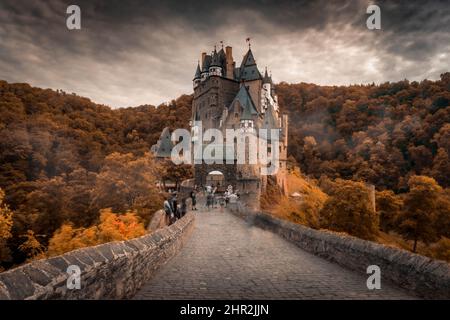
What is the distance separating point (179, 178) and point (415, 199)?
3377 cm

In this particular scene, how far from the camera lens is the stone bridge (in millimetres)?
3635

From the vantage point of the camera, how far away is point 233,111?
49719 mm

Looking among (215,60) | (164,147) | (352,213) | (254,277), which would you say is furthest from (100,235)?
(164,147)

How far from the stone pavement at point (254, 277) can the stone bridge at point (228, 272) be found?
0.7 inches

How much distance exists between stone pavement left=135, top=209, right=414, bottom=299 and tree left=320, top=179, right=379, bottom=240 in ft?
74.9

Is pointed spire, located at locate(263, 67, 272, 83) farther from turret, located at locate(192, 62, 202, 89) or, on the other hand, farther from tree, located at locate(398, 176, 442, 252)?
tree, located at locate(398, 176, 442, 252)

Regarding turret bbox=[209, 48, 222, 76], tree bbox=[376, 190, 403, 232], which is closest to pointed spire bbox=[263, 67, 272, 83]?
turret bbox=[209, 48, 222, 76]

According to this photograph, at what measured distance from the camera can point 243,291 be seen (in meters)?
5.50

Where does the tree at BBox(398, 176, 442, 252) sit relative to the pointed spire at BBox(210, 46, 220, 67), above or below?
below

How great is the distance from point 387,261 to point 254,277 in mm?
2741

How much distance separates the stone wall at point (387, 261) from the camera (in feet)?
16.1

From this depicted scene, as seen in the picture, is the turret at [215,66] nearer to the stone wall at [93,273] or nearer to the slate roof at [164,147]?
the slate roof at [164,147]
